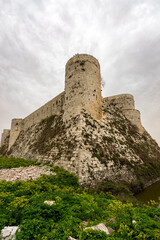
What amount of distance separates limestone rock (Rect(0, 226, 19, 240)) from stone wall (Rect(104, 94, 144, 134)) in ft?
88.5

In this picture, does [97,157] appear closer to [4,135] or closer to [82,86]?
[82,86]

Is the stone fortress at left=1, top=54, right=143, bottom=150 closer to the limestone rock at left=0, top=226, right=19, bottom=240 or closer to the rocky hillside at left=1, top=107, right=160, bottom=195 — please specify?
the rocky hillside at left=1, top=107, right=160, bottom=195

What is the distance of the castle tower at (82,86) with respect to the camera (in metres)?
17.2

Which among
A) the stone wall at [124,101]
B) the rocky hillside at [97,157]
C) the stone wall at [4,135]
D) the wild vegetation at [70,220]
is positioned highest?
the stone wall at [124,101]

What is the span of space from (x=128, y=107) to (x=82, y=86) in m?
17.4

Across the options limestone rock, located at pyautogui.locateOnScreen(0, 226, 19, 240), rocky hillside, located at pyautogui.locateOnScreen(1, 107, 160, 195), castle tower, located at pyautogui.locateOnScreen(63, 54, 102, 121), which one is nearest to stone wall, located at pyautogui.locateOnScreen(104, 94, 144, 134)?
castle tower, located at pyautogui.locateOnScreen(63, 54, 102, 121)

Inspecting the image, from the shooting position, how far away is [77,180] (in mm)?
10664

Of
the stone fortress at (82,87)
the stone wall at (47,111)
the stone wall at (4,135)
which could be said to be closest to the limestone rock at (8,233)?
the stone fortress at (82,87)

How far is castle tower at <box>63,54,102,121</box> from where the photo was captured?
17.2 m

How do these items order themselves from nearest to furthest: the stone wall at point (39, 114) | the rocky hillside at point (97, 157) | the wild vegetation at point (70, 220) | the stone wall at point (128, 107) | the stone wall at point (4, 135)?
1. the wild vegetation at point (70, 220)
2. the rocky hillside at point (97, 157)
3. the stone wall at point (39, 114)
4. the stone wall at point (128, 107)
5. the stone wall at point (4, 135)

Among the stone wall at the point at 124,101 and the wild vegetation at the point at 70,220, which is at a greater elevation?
the stone wall at the point at 124,101

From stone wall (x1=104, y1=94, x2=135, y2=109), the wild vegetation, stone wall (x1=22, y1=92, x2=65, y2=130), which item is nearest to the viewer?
the wild vegetation

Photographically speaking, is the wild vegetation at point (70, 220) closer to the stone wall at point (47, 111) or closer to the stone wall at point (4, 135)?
the stone wall at point (47, 111)

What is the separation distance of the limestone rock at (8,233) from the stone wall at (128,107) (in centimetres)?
2699
